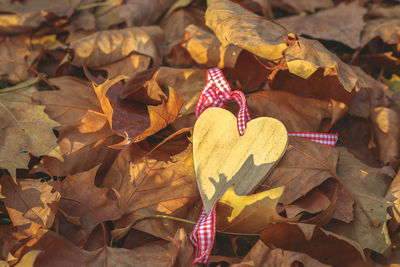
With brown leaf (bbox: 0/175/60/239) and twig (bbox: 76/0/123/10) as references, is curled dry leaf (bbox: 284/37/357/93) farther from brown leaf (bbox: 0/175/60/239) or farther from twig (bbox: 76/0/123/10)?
twig (bbox: 76/0/123/10)

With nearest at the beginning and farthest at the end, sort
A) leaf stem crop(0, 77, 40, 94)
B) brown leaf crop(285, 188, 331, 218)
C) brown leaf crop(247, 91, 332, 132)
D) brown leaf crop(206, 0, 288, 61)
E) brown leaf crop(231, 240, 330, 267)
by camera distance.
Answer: brown leaf crop(231, 240, 330, 267) → brown leaf crop(285, 188, 331, 218) → brown leaf crop(206, 0, 288, 61) → brown leaf crop(247, 91, 332, 132) → leaf stem crop(0, 77, 40, 94)

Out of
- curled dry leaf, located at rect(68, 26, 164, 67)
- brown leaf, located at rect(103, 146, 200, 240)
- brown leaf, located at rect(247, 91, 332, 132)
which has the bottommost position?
brown leaf, located at rect(103, 146, 200, 240)

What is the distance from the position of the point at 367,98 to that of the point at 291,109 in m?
0.29

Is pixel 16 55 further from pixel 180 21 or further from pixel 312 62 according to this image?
pixel 312 62

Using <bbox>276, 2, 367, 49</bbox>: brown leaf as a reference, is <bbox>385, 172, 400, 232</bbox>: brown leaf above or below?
below

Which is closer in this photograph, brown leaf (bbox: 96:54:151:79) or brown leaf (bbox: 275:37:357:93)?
brown leaf (bbox: 275:37:357:93)

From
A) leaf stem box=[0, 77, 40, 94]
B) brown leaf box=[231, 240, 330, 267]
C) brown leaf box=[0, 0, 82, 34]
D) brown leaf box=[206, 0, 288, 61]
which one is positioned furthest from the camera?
brown leaf box=[0, 0, 82, 34]

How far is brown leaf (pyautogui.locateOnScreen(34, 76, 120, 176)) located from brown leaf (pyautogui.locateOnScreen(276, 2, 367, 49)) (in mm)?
740

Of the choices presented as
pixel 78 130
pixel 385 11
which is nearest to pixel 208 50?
pixel 78 130

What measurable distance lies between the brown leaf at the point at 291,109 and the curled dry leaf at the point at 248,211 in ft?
1.08

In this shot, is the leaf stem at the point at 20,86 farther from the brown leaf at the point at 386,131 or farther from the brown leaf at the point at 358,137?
the brown leaf at the point at 386,131

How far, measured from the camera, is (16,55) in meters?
1.50

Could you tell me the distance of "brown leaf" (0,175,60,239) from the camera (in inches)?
37.6

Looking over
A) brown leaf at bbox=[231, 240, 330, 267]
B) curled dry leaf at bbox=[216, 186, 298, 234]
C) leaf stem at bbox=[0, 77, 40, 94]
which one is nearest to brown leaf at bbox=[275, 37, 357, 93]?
curled dry leaf at bbox=[216, 186, 298, 234]
